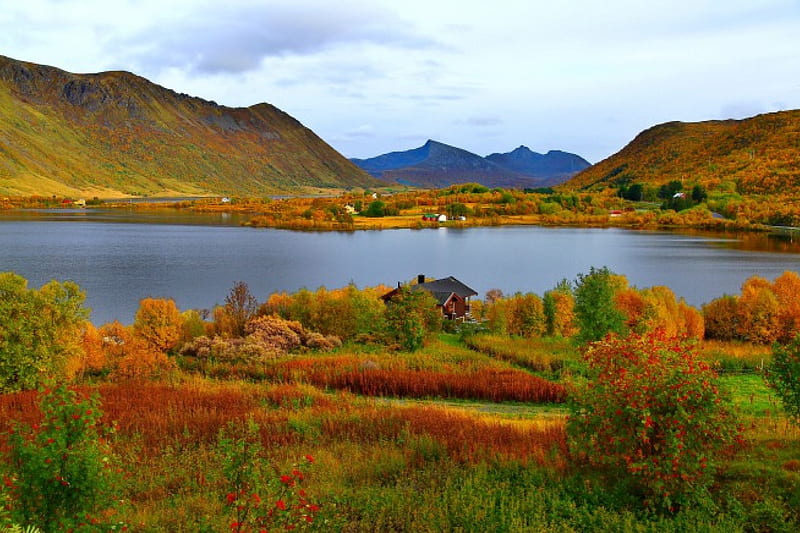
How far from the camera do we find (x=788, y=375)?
11.2 meters

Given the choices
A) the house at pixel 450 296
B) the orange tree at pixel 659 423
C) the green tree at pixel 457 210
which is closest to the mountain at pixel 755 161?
the green tree at pixel 457 210

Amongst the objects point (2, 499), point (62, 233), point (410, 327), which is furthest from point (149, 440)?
point (62, 233)

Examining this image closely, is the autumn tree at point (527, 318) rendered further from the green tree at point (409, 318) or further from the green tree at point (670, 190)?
the green tree at point (670, 190)

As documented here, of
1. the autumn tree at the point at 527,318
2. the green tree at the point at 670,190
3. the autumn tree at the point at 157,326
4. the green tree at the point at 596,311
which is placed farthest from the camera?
the green tree at the point at 670,190

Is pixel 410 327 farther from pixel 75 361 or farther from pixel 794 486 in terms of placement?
pixel 794 486

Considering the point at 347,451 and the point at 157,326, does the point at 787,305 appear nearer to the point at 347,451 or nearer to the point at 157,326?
the point at 347,451

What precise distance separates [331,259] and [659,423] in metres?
66.4

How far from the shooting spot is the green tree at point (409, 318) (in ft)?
90.5

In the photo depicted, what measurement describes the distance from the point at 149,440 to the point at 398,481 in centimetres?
532

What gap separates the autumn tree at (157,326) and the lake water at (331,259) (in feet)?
47.9

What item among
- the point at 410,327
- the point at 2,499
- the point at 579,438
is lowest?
the point at 410,327

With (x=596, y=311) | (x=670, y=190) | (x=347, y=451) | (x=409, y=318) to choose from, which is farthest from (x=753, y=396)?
(x=670, y=190)

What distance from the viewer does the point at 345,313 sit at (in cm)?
3067

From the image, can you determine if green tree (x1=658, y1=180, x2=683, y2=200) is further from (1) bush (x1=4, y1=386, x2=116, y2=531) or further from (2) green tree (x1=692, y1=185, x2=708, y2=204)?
(1) bush (x1=4, y1=386, x2=116, y2=531)
